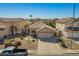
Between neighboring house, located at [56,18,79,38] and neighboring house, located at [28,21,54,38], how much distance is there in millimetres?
105

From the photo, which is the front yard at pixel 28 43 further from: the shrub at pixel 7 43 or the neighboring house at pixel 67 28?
the neighboring house at pixel 67 28

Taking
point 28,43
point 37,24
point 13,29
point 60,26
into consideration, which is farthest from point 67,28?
point 13,29

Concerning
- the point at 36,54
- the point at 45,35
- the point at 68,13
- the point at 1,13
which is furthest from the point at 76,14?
the point at 1,13

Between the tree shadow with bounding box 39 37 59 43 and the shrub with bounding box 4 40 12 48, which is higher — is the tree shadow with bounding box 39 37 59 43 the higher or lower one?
the higher one

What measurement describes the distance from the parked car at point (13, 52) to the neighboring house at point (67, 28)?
19.9 inches

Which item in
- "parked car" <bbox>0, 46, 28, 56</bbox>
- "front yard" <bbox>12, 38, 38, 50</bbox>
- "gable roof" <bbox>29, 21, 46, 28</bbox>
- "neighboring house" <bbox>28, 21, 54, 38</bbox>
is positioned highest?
"gable roof" <bbox>29, 21, 46, 28</bbox>

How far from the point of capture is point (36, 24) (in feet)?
10.5

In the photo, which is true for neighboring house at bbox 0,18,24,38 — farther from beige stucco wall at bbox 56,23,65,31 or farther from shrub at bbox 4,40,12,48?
beige stucco wall at bbox 56,23,65,31

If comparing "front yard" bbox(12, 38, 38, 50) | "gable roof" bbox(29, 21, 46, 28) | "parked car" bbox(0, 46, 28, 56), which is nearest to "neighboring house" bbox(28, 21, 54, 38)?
"gable roof" bbox(29, 21, 46, 28)

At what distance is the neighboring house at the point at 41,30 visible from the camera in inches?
125

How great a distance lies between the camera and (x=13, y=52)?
3199 mm

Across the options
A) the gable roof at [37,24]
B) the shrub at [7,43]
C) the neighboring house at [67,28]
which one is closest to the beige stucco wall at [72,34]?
the neighboring house at [67,28]

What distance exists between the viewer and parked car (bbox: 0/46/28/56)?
3.19 m

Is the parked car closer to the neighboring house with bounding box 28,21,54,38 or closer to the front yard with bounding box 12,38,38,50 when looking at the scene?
the front yard with bounding box 12,38,38,50
